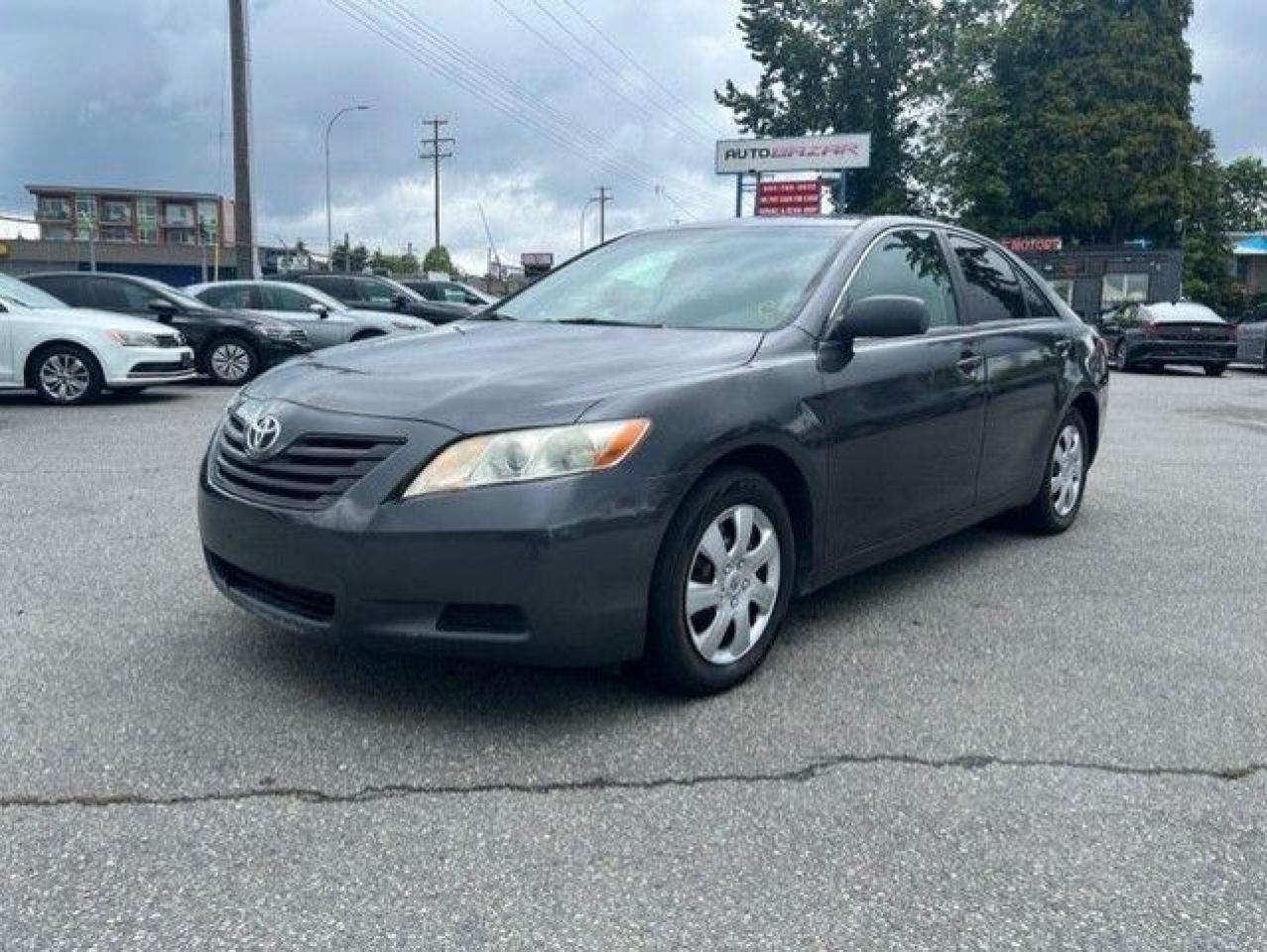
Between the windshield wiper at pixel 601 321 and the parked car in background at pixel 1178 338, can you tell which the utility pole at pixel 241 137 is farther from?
the windshield wiper at pixel 601 321

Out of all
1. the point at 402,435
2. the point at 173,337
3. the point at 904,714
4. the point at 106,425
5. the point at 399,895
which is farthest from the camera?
the point at 173,337

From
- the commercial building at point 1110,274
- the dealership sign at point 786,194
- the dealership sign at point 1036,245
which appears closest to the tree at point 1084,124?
the dealership sign at point 1036,245

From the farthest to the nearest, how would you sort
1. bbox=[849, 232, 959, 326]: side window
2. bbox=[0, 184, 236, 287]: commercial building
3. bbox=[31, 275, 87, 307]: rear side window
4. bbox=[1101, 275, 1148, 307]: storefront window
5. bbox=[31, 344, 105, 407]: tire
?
1. bbox=[0, 184, 236, 287]: commercial building
2. bbox=[1101, 275, 1148, 307]: storefront window
3. bbox=[31, 275, 87, 307]: rear side window
4. bbox=[31, 344, 105, 407]: tire
5. bbox=[849, 232, 959, 326]: side window

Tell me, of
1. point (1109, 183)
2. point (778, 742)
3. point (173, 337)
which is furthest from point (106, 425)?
point (1109, 183)

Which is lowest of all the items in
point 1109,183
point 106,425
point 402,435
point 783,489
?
point 106,425

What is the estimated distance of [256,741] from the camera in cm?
315

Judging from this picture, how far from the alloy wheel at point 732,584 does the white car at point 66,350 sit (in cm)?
996

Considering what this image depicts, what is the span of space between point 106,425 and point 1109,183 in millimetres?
35934

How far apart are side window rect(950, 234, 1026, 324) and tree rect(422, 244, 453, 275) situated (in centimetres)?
6724

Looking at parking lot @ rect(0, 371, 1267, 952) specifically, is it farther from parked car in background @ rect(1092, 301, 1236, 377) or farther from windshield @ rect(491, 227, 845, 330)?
parked car in background @ rect(1092, 301, 1236, 377)

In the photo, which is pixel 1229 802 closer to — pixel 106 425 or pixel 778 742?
pixel 778 742

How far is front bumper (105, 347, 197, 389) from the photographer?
11.7 m

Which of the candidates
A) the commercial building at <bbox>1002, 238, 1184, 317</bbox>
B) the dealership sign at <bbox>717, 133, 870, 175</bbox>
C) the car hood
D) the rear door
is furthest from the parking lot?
the dealership sign at <bbox>717, 133, 870, 175</bbox>

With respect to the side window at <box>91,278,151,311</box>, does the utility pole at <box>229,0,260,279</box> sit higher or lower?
higher
